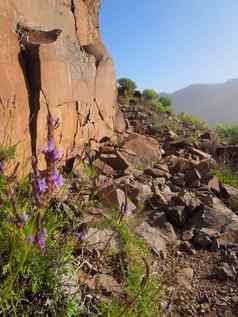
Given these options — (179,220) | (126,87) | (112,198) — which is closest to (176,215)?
(179,220)

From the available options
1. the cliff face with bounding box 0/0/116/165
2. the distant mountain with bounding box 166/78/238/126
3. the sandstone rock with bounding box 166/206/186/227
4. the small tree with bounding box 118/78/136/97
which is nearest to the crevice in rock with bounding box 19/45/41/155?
the cliff face with bounding box 0/0/116/165

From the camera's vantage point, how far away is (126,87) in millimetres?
14828

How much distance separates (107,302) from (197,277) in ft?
3.61

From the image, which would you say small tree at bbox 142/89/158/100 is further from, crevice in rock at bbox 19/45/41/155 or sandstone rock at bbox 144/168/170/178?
crevice in rock at bbox 19/45/41/155

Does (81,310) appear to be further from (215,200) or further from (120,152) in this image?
(120,152)

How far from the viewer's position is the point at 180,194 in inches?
150

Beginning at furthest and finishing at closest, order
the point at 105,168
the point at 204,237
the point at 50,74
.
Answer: the point at 105,168
the point at 50,74
the point at 204,237

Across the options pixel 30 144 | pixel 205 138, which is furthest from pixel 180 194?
pixel 205 138

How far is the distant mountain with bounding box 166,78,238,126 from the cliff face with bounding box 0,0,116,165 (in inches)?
3808

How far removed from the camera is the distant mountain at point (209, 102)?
110 metres

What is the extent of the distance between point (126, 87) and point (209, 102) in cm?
12509

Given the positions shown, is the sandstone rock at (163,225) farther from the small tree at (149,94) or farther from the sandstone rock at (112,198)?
the small tree at (149,94)

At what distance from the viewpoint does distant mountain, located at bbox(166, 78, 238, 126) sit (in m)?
110

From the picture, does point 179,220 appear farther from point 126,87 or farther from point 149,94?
point 149,94
